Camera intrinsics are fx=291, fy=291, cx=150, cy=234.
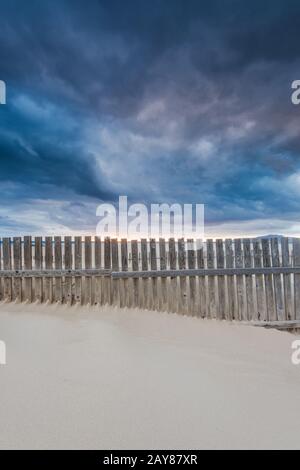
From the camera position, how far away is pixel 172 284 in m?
6.57

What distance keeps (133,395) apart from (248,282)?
5365 millimetres

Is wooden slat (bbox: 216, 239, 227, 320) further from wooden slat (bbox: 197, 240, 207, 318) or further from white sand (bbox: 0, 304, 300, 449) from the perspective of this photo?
white sand (bbox: 0, 304, 300, 449)

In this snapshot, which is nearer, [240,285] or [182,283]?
[182,283]

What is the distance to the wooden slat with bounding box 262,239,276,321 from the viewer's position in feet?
22.3

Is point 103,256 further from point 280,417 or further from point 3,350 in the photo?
point 280,417

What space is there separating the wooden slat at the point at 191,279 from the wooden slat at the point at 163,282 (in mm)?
551

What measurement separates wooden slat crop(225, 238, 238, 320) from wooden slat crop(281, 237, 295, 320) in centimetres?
128

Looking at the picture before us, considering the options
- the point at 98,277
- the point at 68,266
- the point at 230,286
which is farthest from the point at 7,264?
the point at 230,286

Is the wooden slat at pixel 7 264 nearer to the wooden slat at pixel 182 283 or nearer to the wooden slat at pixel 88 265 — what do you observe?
the wooden slat at pixel 88 265

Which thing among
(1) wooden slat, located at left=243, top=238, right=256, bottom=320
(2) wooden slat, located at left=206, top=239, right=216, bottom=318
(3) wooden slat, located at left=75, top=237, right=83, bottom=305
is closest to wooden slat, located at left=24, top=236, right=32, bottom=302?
(3) wooden slat, located at left=75, top=237, right=83, bottom=305

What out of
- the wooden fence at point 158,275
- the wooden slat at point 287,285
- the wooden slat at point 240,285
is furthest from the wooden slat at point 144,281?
the wooden slat at point 287,285

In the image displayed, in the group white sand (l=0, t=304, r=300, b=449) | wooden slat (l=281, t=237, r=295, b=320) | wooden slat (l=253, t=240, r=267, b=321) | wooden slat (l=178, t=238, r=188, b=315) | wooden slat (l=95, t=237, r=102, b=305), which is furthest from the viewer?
wooden slat (l=281, t=237, r=295, b=320)

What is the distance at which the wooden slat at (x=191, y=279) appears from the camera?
655 cm

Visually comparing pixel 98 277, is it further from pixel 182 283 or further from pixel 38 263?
pixel 182 283
